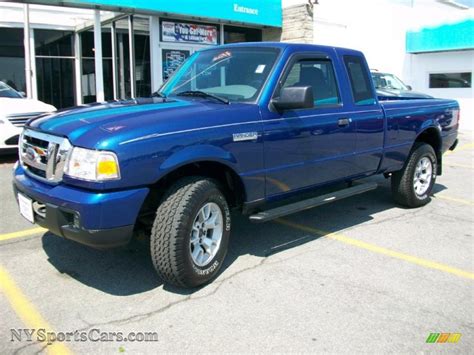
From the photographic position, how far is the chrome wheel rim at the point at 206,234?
3836 mm

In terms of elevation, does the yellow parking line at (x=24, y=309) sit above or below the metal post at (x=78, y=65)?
below

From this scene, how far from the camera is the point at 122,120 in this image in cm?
359

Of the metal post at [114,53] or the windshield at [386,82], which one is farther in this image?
the windshield at [386,82]

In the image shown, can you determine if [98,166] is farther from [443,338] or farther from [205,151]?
→ [443,338]

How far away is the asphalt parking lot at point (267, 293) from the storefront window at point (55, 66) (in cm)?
1210

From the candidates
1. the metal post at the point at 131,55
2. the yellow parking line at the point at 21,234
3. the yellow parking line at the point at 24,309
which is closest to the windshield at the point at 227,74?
the yellow parking line at the point at 21,234

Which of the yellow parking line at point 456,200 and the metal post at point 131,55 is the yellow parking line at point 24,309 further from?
the metal post at point 131,55

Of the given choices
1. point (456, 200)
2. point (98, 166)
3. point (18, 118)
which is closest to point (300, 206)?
point (98, 166)

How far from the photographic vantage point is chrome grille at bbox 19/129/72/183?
11.6 ft

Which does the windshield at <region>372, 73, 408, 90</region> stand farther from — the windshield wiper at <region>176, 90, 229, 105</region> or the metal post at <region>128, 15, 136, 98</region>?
the windshield wiper at <region>176, 90, 229, 105</region>

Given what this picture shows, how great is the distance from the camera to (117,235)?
3402 millimetres

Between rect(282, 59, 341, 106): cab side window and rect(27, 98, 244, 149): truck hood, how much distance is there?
0.95m

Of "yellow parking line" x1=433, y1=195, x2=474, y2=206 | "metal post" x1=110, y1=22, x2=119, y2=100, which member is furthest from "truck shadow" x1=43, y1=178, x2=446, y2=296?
"metal post" x1=110, y1=22, x2=119, y2=100

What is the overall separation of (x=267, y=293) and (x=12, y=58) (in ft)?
49.6
